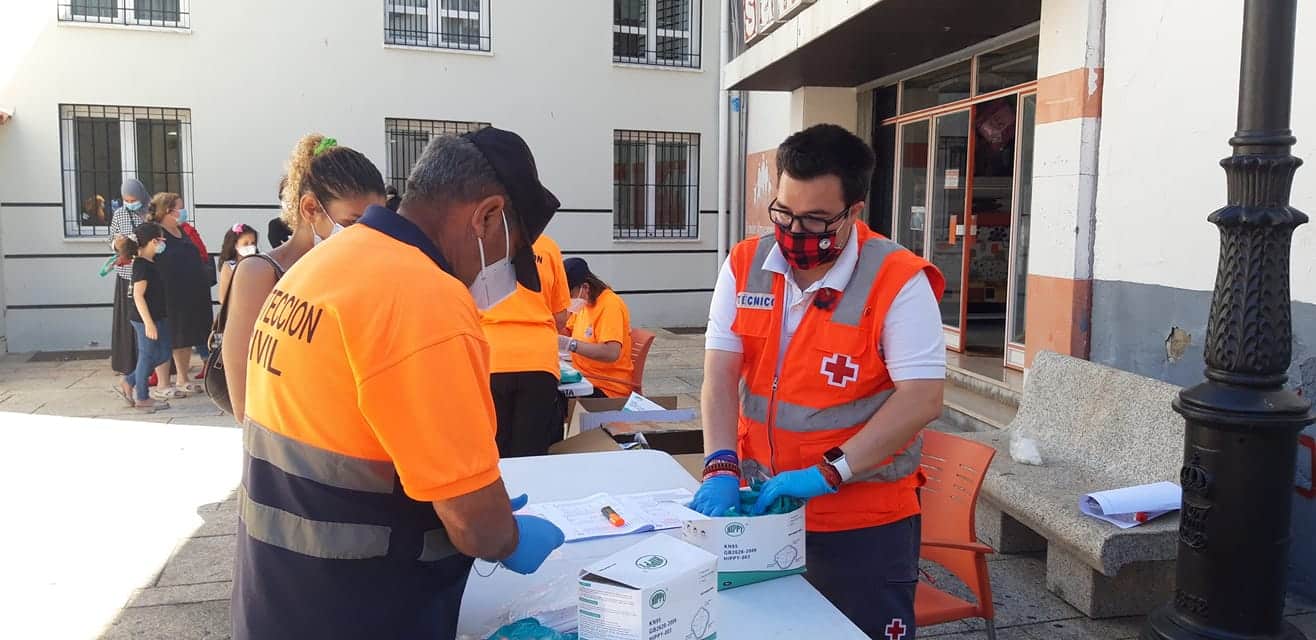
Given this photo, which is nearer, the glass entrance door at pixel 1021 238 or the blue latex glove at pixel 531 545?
the blue latex glove at pixel 531 545

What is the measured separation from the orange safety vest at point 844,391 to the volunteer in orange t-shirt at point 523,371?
70.4 inches

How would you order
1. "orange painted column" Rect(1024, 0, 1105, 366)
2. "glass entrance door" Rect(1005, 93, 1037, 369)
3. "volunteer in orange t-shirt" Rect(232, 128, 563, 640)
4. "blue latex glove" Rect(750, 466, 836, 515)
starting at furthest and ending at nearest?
1. "glass entrance door" Rect(1005, 93, 1037, 369)
2. "orange painted column" Rect(1024, 0, 1105, 366)
3. "blue latex glove" Rect(750, 466, 836, 515)
4. "volunteer in orange t-shirt" Rect(232, 128, 563, 640)

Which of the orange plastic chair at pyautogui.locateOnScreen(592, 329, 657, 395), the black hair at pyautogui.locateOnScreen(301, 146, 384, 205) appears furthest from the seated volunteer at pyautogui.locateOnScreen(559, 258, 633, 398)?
the black hair at pyautogui.locateOnScreen(301, 146, 384, 205)

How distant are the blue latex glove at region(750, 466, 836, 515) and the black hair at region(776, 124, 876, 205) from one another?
0.73 m

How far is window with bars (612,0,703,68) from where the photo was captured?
1386cm

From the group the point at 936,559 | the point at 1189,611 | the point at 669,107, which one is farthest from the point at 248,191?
the point at 1189,611

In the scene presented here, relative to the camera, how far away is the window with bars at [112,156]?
11.8 m

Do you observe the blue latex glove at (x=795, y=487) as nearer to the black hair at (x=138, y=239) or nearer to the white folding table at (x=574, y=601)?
the white folding table at (x=574, y=601)

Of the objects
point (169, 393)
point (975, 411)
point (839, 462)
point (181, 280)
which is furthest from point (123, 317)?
point (839, 462)

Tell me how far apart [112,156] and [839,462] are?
40.7 ft

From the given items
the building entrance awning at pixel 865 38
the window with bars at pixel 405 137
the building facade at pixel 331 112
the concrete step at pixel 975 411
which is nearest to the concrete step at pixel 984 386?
the concrete step at pixel 975 411

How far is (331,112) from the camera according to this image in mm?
12445

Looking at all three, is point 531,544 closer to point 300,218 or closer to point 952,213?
point 300,218

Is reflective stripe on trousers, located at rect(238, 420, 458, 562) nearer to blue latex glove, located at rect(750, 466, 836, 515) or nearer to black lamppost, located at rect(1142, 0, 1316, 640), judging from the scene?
blue latex glove, located at rect(750, 466, 836, 515)
